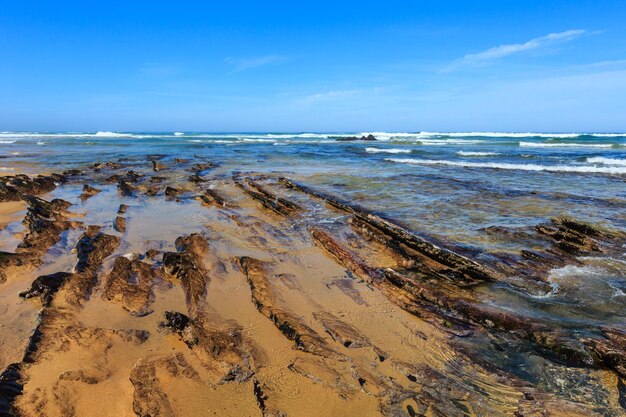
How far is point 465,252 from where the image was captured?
18.5 feet

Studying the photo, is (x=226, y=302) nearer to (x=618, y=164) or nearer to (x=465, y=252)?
(x=465, y=252)

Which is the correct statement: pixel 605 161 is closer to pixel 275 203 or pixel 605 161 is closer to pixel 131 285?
pixel 275 203

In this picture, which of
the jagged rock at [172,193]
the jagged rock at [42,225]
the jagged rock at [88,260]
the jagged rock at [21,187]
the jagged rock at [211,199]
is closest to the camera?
the jagged rock at [88,260]

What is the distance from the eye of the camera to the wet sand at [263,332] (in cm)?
249

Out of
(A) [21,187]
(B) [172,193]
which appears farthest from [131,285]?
(A) [21,187]

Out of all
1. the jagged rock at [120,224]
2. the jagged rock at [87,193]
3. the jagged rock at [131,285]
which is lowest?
the jagged rock at [87,193]

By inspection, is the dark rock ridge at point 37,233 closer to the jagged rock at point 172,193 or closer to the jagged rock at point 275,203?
the jagged rock at point 172,193

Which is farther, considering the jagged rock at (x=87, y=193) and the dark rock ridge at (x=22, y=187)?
the jagged rock at (x=87, y=193)

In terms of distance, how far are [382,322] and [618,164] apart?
23.0 m

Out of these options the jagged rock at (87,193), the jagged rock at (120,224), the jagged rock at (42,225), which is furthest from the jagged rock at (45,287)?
the jagged rock at (87,193)

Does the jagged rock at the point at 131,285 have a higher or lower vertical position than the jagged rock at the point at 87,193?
higher

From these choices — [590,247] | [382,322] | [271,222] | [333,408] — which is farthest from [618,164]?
[333,408]

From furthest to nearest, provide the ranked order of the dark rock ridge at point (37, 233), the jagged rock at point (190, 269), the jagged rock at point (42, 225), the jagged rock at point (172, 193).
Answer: the jagged rock at point (172, 193) < the jagged rock at point (42, 225) < the dark rock ridge at point (37, 233) < the jagged rock at point (190, 269)

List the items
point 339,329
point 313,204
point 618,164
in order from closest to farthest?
point 339,329
point 313,204
point 618,164
